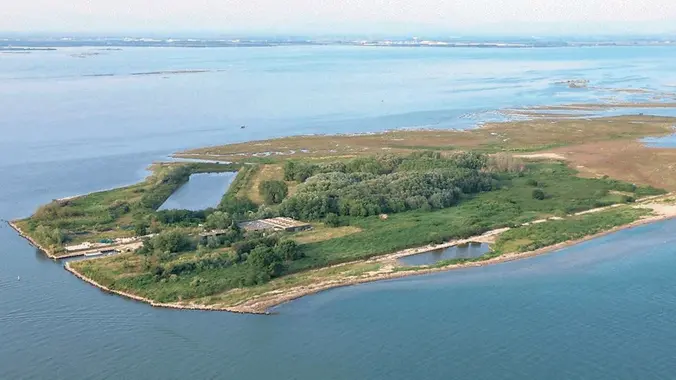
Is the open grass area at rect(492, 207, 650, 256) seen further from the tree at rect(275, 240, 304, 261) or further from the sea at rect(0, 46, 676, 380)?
the tree at rect(275, 240, 304, 261)

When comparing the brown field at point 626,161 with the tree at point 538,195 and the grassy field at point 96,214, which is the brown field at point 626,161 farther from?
the grassy field at point 96,214

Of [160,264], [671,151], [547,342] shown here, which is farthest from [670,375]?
[671,151]

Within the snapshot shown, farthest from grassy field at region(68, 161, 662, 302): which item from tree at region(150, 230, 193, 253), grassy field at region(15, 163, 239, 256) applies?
grassy field at region(15, 163, 239, 256)

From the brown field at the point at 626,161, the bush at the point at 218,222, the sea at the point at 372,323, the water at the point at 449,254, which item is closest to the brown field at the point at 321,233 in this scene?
the bush at the point at 218,222

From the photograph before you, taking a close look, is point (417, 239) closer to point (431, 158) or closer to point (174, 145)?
point (431, 158)

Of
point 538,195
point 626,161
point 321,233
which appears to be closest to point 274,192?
point 321,233
